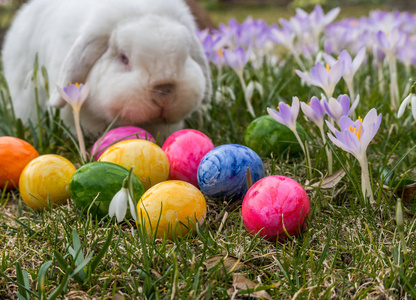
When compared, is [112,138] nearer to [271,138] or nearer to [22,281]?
[271,138]

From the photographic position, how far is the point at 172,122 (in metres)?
2.70

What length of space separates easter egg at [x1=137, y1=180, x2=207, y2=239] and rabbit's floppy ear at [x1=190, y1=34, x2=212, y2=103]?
131 cm

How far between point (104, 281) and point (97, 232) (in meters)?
0.30

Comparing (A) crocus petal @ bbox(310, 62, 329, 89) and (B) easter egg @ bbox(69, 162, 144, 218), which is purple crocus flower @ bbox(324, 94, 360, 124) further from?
(B) easter egg @ bbox(69, 162, 144, 218)

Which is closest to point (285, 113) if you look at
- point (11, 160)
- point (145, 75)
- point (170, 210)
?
point (170, 210)

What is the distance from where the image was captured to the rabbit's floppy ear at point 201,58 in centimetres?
286

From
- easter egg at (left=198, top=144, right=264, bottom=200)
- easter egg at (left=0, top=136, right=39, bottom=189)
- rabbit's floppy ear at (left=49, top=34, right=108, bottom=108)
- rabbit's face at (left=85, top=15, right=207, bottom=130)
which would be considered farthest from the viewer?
rabbit's floppy ear at (left=49, top=34, right=108, bottom=108)

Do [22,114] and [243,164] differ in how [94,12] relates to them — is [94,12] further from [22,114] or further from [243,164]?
[243,164]

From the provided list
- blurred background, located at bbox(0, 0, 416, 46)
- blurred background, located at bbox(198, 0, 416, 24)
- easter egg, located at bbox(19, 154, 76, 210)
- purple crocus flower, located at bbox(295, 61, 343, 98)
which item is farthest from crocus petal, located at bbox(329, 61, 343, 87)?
blurred background, located at bbox(198, 0, 416, 24)

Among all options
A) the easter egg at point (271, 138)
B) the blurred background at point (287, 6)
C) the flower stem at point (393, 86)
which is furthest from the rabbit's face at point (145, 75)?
the blurred background at point (287, 6)

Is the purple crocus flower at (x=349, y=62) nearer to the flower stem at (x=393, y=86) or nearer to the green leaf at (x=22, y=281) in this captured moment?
the flower stem at (x=393, y=86)

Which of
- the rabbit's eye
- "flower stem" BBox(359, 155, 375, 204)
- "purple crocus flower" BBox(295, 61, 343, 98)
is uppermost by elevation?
"purple crocus flower" BBox(295, 61, 343, 98)

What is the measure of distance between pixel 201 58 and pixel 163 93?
0.56 metres

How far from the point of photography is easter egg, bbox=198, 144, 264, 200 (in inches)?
73.4
